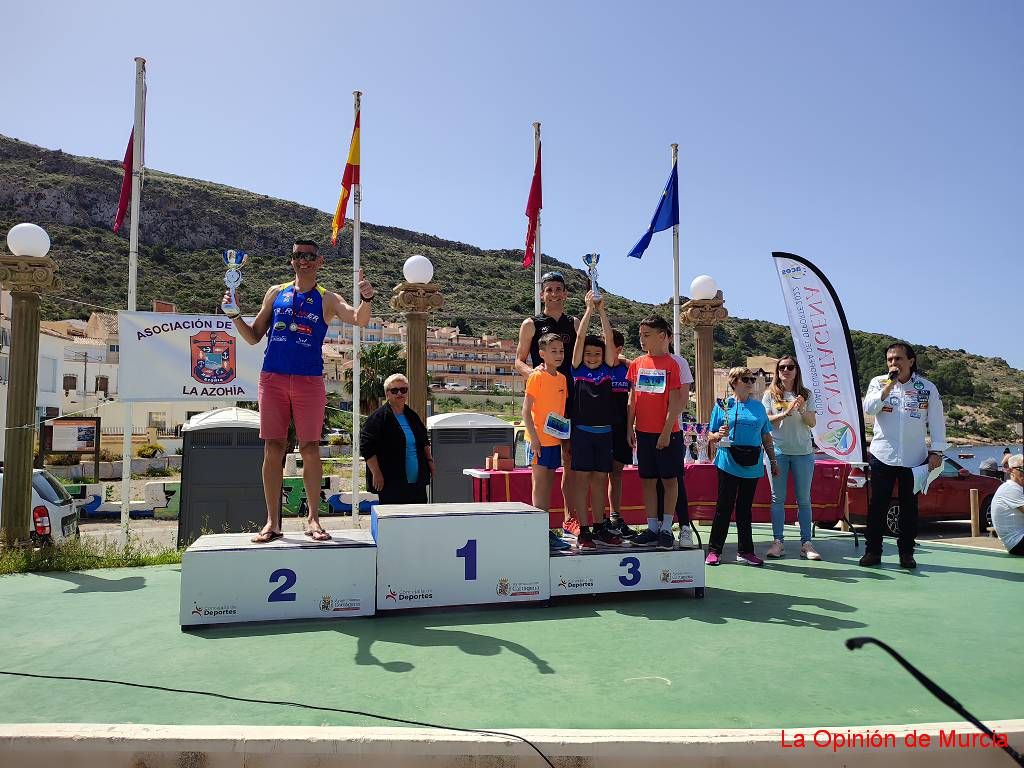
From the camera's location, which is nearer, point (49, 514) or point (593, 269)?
point (593, 269)

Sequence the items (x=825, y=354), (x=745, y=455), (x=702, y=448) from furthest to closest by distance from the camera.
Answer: (x=702, y=448), (x=825, y=354), (x=745, y=455)

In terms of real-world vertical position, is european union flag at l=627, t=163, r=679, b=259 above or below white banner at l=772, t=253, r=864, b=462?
above

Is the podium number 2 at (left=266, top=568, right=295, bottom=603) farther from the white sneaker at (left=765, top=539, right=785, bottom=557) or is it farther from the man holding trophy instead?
the white sneaker at (left=765, top=539, right=785, bottom=557)

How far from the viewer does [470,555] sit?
168 inches

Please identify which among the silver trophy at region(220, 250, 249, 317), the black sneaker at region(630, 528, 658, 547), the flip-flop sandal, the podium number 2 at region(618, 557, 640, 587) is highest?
the silver trophy at region(220, 250, 249, 317)

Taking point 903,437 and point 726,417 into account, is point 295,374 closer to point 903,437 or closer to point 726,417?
point 726,417

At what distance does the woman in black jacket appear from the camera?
5.25 metres

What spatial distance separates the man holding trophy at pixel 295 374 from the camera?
434 cm

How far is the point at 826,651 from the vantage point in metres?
3.35

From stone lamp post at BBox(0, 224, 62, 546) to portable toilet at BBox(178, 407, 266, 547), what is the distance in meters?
2.02

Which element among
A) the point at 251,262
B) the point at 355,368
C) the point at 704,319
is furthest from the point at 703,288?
the point at 251,262

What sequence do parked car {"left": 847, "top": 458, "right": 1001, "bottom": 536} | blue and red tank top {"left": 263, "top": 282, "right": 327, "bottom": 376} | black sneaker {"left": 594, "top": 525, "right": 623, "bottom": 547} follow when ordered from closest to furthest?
blue and red tank top {"left": 263, "top": 282, "right": 327, "bottom": 376}, black sneaker {"left": 594, "top": 525, "right": 623, "bottom": 547}, parked car {"left": 847, "top": 458, "right": 1001, "bottom": 536}

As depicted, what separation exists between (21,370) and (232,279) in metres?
3.87

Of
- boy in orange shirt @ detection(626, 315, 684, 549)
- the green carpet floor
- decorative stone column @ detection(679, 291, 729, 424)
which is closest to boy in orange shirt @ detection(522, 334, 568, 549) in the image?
Answer: boy in orange shirt @ detection(626, 315, 684, 549)
